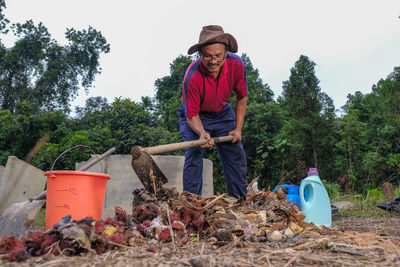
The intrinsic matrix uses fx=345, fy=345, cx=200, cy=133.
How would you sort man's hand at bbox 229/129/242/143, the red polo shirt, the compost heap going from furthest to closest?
1. man's hand at bbox 229/129/242/143
2. the red polo shirt
3. the compost heap

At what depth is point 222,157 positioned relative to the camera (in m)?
3.64

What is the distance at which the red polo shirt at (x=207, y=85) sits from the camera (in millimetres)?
3369

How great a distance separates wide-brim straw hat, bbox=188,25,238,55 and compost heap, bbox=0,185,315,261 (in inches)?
56.9

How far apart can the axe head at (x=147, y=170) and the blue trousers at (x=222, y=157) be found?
0.75 meters

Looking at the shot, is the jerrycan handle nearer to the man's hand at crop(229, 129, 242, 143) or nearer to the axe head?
the man's hand at crop(229, 129, 242, 143)

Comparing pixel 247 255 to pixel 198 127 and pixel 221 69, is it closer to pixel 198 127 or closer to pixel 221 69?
pixel 198 127

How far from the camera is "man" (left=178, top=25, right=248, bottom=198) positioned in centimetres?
326

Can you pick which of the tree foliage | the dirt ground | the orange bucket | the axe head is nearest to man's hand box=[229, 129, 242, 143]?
the axe head

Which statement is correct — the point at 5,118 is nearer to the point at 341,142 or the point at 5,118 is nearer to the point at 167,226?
the point at 341,142

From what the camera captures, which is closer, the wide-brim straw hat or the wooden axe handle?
the wooden axe handle

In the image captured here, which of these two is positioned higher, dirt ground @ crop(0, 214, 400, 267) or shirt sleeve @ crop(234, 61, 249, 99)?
shirt sleeve @ crop(234, 61, 249, 99)

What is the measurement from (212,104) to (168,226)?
1.84 metres

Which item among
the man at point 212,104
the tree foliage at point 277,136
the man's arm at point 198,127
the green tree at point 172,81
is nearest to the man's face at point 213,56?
the man at point 212,104

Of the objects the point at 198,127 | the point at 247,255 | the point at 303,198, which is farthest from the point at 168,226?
the point at 303,198
